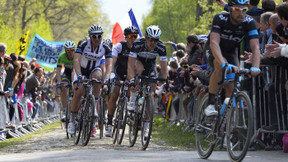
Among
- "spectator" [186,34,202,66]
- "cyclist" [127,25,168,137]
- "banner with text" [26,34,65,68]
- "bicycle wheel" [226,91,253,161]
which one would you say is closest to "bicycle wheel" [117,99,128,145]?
"cyclist" [127,25,168,137]

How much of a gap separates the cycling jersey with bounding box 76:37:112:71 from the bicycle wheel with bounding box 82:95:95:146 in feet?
4.42

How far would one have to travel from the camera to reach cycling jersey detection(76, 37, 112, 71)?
12695mm

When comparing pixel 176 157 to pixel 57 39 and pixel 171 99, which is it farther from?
pixel 57 39

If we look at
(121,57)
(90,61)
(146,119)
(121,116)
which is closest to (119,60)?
(121,57)

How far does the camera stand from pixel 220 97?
864 centimetres

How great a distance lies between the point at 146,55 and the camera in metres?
11.6

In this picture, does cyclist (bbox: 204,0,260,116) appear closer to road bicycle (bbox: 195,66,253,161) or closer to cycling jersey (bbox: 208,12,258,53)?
cycling jersey (bbox: 208,12,258,53)

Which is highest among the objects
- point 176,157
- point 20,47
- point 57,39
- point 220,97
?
point 57,39

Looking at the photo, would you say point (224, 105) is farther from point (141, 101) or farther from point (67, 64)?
point (67, 64)

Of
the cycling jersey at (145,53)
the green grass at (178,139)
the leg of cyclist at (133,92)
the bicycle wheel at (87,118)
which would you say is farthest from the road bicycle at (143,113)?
the green grass at (178,139)

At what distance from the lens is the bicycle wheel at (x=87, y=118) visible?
37.2 feet

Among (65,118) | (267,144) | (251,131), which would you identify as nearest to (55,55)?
(65,118)

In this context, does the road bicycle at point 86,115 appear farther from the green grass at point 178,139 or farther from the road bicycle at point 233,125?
the road bicycle at point 233,125

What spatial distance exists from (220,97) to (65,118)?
270 inches
